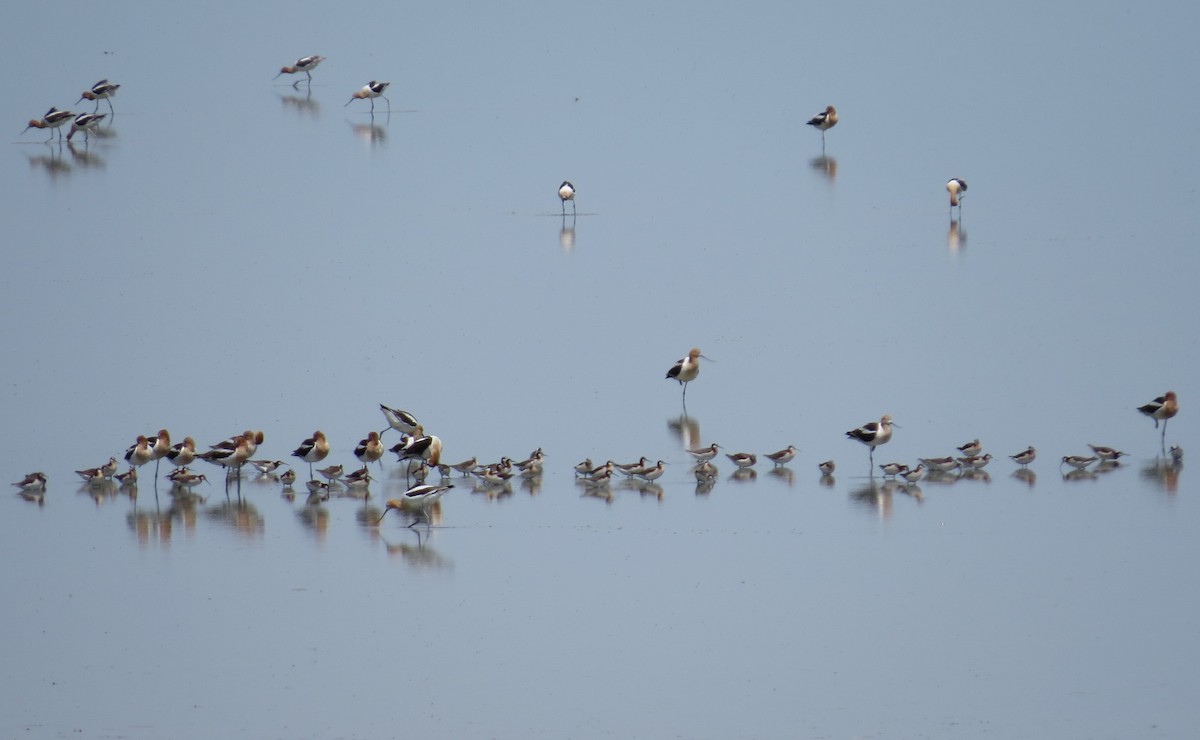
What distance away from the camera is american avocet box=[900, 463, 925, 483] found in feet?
53.2

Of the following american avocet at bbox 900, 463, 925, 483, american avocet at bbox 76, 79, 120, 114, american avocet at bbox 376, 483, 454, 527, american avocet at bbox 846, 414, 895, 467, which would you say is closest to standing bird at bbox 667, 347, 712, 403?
american avocet at bbox 846, 414, 895, 467

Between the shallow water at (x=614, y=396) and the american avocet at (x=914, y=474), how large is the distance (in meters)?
0.28

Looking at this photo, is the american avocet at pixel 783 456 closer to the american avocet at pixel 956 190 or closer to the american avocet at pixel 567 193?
the american avocet at pixel 567 193

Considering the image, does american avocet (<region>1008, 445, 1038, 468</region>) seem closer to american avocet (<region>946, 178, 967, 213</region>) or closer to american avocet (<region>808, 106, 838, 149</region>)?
american avocet (<region>946, 178, 967, 213</region>)

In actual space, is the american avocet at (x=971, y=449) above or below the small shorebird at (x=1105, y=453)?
above

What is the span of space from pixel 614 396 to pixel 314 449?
4221mm

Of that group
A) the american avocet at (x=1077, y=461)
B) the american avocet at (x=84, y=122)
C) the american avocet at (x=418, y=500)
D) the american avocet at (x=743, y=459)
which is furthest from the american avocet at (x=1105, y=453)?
the american avocet at (x=84, y=122)

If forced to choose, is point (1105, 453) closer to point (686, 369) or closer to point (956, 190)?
point (686, 369)

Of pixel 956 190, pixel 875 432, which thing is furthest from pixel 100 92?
pixel 875 432

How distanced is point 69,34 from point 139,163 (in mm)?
18677

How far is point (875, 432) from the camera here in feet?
54.5

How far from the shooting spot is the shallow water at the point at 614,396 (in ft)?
37.4

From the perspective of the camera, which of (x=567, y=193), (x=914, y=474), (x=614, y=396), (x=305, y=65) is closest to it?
(x=914, y=474)

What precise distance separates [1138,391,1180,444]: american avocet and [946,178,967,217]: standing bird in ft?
38.6
